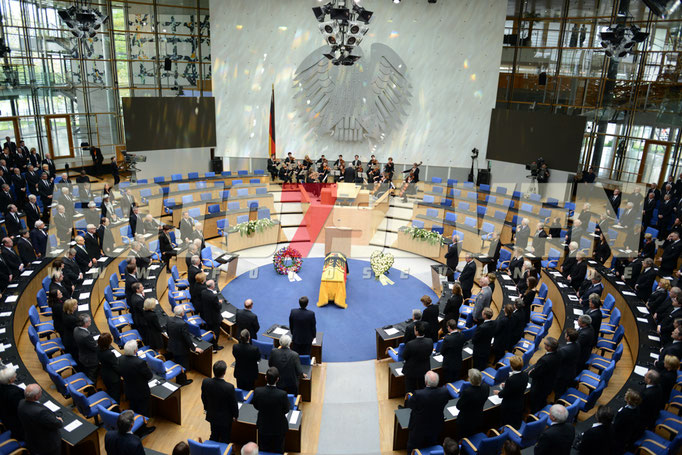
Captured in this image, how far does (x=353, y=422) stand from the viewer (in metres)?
6.71

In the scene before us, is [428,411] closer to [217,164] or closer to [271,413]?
[271,413]

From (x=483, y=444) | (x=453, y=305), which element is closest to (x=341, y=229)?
(x=453, y=305)

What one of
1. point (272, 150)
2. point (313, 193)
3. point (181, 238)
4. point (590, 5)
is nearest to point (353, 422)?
point (181, 238)

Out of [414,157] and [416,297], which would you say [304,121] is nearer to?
[414,157]

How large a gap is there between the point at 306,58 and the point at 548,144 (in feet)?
32.4

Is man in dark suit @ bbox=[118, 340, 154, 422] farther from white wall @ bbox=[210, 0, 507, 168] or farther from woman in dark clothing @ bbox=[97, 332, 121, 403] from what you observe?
white wall @ bbox=[210, 0, 507, 168]

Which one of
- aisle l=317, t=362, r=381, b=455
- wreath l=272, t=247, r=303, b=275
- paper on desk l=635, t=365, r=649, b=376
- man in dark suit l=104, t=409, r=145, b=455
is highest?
man in dark suit l=104, t=409, r=145, b=455

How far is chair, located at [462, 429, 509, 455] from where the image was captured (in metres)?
4.97

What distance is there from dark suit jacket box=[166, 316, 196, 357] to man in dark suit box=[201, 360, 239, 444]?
1.66 meters

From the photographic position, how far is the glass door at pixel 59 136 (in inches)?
690

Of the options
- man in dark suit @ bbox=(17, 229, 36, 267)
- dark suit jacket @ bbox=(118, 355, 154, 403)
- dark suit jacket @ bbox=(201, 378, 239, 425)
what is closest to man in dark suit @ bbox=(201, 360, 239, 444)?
dark suit jacket @ bbox=(201, 378, 239, 425)

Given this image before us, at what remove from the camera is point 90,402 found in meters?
5.88

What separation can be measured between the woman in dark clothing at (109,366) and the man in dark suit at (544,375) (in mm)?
5543

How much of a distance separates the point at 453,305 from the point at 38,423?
6438 mm
